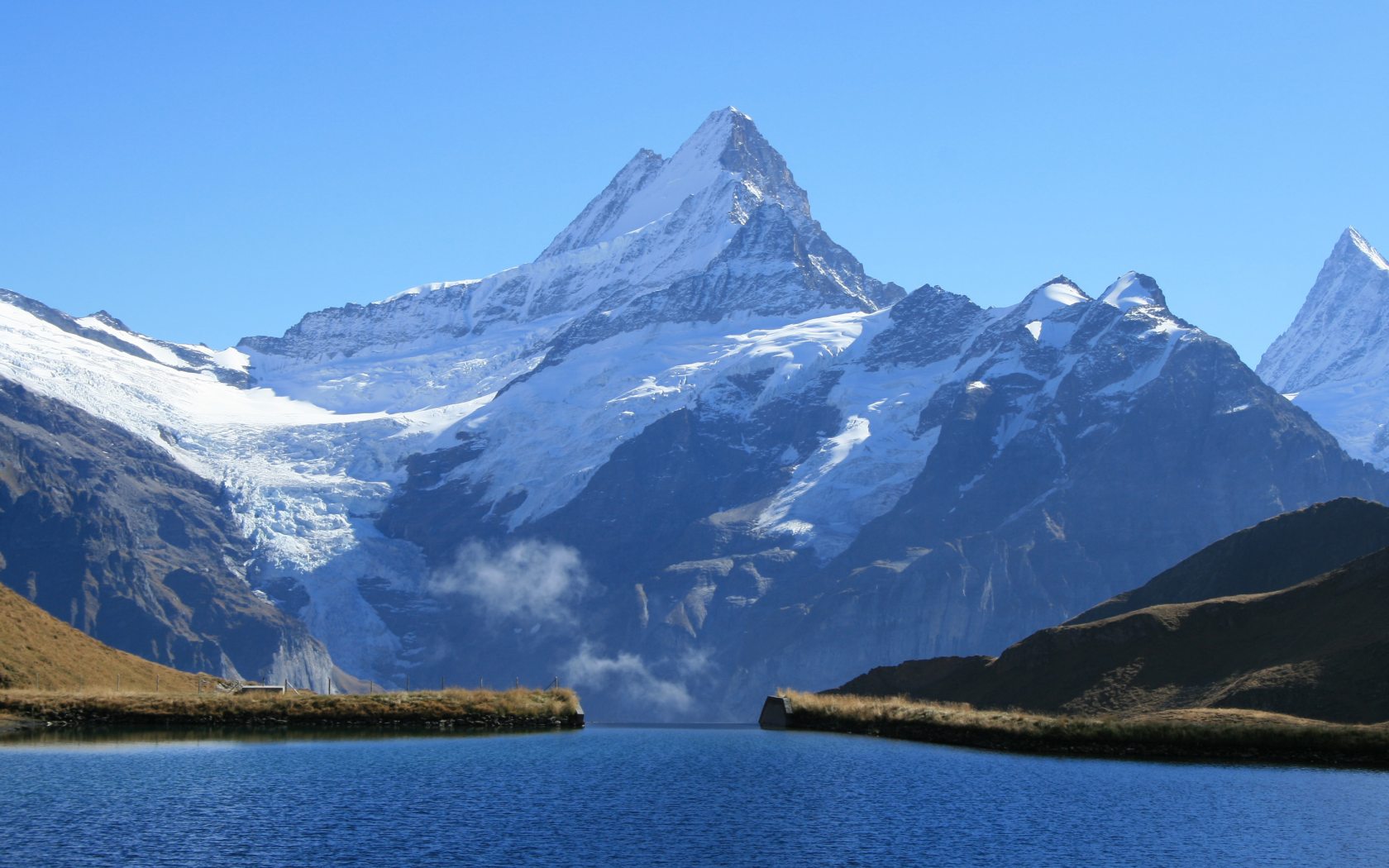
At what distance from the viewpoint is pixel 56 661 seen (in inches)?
5261

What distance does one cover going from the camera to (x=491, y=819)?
82500mm

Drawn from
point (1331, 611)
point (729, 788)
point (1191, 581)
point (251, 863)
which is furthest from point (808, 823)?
point (1191, 581)

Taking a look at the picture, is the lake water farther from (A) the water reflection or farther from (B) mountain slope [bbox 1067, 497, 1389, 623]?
(B) mountain slope [bbox 1067, 497, 1389, 623]

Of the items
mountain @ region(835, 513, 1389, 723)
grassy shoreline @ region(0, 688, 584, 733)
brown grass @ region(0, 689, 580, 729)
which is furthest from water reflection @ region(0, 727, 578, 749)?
mountain @ region(835, 513, 1389, 723)

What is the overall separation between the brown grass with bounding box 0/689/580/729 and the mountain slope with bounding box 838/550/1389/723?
41.2 m

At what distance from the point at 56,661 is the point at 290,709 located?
18.4 meters

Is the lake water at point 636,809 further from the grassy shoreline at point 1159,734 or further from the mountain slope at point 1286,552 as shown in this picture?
the mountain slope at point 1286,552

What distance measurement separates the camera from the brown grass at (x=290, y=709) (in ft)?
394

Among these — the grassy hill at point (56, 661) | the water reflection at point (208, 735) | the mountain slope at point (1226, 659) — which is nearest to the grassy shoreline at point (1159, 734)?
the mountain slope at point (1226, 659)

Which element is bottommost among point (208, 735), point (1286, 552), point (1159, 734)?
point (208, 735)

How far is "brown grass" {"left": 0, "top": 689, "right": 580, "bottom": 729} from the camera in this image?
12012 centimetres

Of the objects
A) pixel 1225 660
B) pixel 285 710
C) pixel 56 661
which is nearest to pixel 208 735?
pixel 285 710

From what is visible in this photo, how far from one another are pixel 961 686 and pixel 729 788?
71.0 metres

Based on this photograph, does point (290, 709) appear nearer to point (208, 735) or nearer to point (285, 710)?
point (285, 710)
